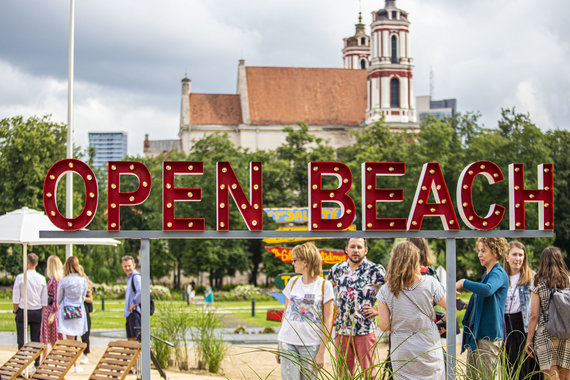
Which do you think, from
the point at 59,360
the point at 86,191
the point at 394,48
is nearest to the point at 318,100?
the point at 394,48

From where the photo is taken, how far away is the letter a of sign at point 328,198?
22.6ft

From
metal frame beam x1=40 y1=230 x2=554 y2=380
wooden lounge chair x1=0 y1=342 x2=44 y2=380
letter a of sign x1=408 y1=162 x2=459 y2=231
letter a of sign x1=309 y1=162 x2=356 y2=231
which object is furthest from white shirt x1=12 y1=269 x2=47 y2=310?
letter a of sign x1=408 y1=162 x2=459 y2=231

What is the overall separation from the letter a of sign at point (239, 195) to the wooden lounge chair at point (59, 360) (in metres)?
2.66

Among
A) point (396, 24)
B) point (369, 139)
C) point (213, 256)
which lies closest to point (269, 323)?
point (213, 256)

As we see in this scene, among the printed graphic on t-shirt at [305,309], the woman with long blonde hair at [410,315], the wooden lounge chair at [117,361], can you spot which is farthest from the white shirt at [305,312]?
the wooden lounge chair at [117,361]

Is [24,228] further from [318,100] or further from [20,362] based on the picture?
[318,100]

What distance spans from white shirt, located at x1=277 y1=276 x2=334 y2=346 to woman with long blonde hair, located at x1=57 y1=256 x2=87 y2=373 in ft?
14.7

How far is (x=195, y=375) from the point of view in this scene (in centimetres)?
1108

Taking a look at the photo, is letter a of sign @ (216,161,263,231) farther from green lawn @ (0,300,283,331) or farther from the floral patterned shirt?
green lawn @ (0,300,283,331)

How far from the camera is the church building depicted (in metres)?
68.6

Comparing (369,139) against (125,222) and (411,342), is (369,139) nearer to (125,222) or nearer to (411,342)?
(125,222)

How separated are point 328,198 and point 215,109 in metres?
66.3

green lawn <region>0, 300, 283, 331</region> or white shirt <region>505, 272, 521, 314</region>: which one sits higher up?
white shirt <region>505, 272, 521, 314</region>

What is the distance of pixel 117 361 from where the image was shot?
835 cm
